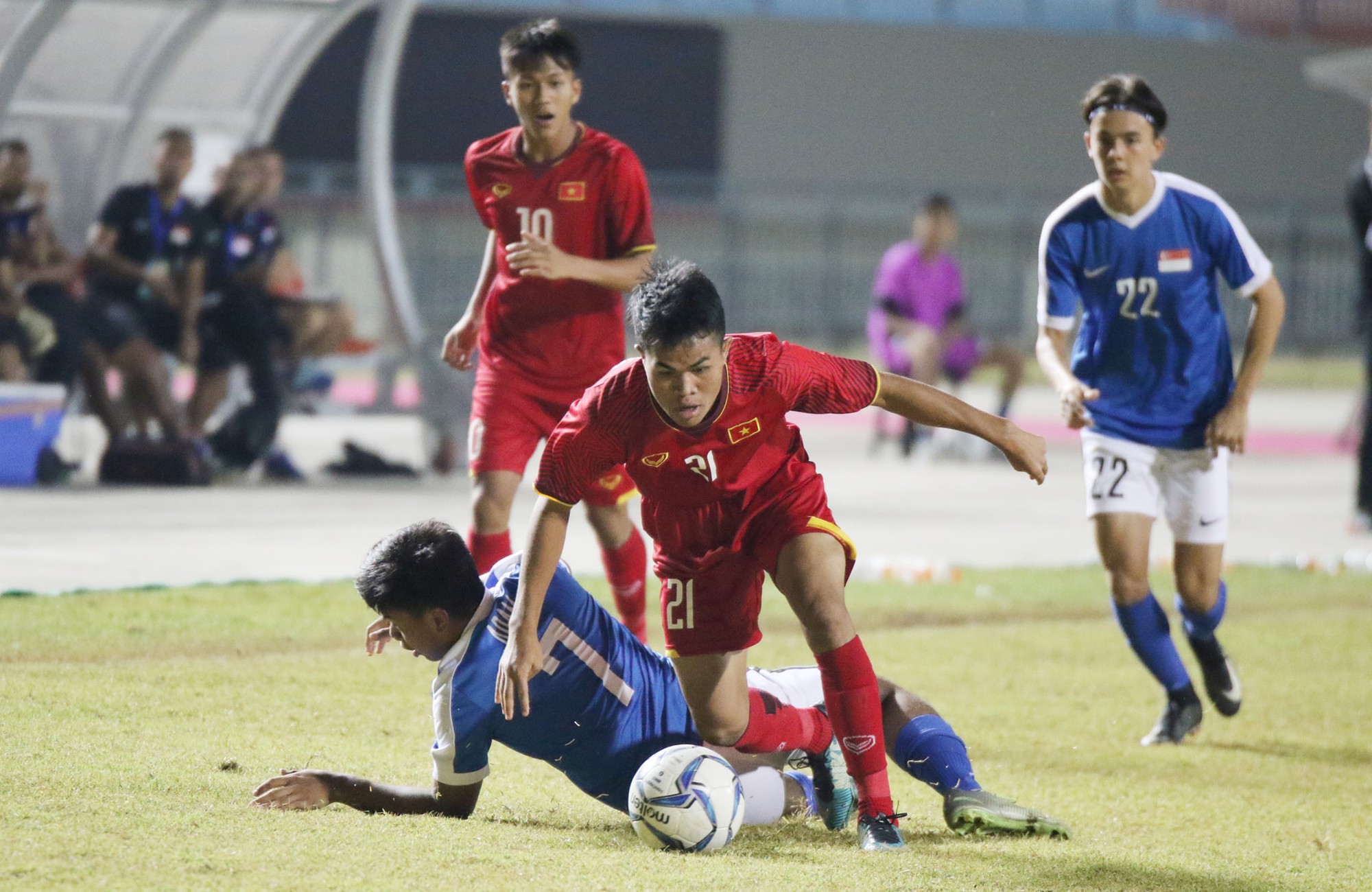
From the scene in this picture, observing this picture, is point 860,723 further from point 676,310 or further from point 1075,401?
point 1075,401

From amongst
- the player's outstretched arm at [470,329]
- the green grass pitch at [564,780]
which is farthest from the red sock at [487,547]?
the player's outstretched arm at [470,329]

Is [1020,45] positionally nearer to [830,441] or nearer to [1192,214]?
[830,441]

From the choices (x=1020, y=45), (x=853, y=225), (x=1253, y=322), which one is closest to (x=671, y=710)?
(x=1253, y=322)

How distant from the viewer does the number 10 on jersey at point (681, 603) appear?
16.2 ft

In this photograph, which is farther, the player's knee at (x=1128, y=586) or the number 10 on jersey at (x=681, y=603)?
the player's knee at (x=1128, y=586)

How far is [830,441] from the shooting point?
60.2ft

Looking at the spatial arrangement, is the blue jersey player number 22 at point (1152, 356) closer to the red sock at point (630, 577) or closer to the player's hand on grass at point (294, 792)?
the red sock at point (630, 577)

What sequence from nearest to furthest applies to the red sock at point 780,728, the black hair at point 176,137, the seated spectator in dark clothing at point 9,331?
1. the red sock at point 780,728
2. the seated spectator in dark clothing at point 9,331
3. the black hair at point 176,137

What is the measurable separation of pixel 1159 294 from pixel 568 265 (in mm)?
2100

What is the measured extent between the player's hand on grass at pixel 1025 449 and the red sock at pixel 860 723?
2.01ft

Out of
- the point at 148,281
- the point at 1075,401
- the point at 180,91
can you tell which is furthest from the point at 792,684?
the point at 180,91

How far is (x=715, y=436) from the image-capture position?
4660 mm

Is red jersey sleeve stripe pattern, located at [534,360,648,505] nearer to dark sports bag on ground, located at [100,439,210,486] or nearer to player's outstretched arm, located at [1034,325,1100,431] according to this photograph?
player's outstretched arm, located at [1034,325,1100,431]

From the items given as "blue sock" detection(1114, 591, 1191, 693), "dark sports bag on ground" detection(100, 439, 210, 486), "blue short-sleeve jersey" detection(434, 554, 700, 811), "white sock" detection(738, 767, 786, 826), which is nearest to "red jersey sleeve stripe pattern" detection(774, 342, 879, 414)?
"blue short-sleeve jersey" detection(434, 554, 700, 811)
